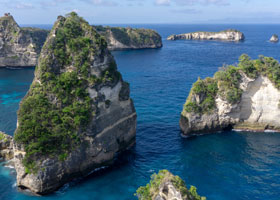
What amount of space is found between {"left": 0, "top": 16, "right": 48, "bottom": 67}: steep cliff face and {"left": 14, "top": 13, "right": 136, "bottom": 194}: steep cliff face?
93.3 metres

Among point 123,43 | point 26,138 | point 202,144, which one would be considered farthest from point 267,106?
point 123,43

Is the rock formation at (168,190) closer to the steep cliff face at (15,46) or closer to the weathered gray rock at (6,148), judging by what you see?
the weathered gray rock at (6,148)

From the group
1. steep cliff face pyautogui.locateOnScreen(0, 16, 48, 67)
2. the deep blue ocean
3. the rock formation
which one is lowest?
the deep blue ocean

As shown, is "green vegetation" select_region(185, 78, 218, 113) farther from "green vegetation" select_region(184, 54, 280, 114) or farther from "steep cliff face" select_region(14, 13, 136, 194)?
"steep cliff face" select_region(14, 13, 136, 194)

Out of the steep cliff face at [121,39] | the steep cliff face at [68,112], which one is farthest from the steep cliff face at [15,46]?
the steep cliff face at [68,112]

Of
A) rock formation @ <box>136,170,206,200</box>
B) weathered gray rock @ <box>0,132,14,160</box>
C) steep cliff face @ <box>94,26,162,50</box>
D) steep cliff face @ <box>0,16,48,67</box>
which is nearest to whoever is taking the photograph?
rock formation @ <box>136,170,206,200</box>

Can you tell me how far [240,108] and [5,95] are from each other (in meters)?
78.1

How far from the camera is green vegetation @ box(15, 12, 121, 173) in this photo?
42875 millimetres

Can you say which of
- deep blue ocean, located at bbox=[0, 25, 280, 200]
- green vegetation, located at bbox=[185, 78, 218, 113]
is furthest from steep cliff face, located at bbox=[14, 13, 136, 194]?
green vegetation, located at bbox=[185, 78, 218, 113]

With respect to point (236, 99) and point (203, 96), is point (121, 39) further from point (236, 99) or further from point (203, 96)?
point (236, 99)

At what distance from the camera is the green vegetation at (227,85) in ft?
196

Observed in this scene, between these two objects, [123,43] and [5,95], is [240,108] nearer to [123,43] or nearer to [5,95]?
[5,95]

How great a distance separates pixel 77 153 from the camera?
4534cm

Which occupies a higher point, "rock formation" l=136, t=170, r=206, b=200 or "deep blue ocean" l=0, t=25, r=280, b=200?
"rock formation" l=136, t=170, r=206, b=200
